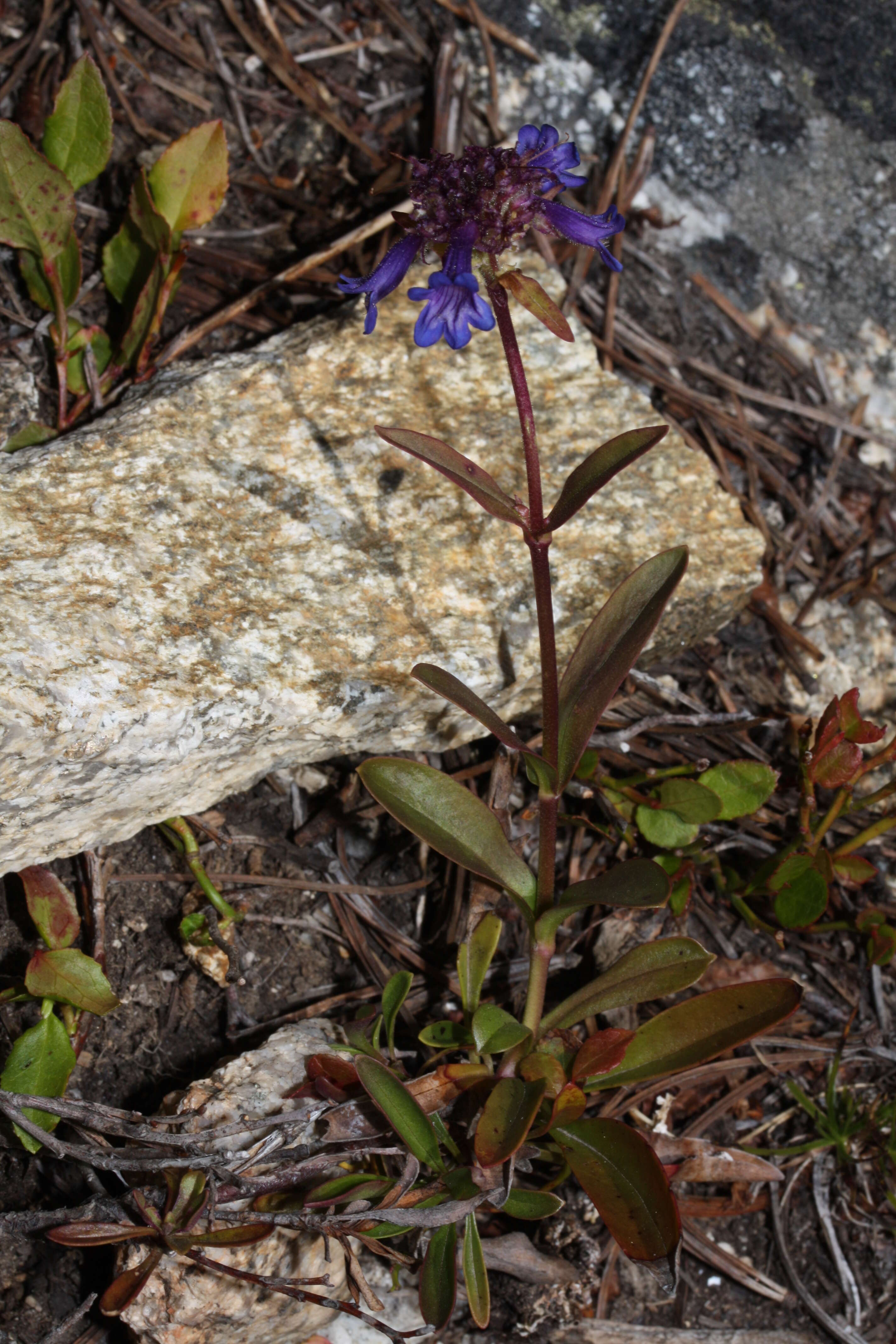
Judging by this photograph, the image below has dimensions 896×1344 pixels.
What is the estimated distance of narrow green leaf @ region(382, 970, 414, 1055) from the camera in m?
2.56

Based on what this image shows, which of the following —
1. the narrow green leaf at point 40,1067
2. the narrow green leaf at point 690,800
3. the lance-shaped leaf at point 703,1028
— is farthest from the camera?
the narrow green leaf at point 690,800

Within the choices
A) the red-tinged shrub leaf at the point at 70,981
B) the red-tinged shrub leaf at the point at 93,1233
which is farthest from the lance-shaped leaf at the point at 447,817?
the red-tinged shrub leaf at the point at 93,1233

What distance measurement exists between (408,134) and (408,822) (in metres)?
2.66

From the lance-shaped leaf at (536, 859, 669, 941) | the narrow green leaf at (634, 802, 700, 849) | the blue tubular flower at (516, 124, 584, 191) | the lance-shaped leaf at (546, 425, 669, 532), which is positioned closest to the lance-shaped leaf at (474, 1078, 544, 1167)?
the lance-shaped leaf at (536, 859, 669, 941)

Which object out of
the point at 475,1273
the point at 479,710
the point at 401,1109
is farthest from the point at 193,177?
the point at 475,1273

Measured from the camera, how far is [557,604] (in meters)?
2.90

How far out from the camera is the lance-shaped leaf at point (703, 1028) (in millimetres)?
2332

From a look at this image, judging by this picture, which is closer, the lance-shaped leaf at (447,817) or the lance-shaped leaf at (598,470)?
the lance-shaped leaf at (598,470)

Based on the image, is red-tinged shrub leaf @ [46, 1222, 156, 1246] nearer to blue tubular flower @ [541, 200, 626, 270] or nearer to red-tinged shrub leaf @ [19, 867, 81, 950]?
red-tinged shrub leaf @ [19, 867, 81, 950]

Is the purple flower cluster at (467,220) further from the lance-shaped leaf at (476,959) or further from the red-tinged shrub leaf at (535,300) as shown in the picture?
the lance-shaped leaf at (476,959)

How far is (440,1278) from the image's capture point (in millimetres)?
2281

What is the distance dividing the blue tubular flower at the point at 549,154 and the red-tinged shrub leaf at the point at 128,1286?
→ 251 cm

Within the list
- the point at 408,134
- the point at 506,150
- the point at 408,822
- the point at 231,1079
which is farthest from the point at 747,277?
the point at 231,1079

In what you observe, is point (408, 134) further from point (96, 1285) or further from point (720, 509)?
point (96, 1285)
